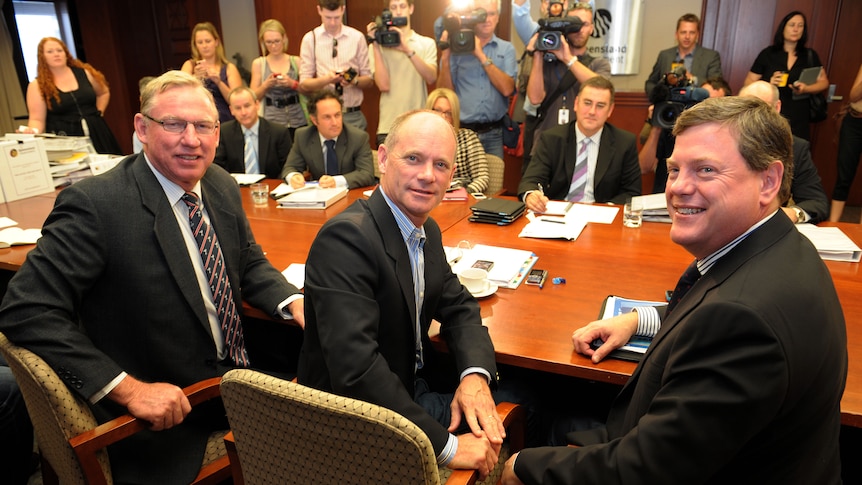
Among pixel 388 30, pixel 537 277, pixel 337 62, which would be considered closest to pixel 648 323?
pixel 537 277

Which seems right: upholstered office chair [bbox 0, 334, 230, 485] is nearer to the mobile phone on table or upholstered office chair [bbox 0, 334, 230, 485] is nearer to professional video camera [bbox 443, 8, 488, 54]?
the mobile phone on table

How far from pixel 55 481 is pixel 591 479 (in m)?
1.58

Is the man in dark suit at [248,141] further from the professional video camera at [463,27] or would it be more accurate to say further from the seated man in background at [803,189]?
the seated man in background at [803,189]

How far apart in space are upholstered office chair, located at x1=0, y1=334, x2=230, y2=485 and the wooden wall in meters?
4.85

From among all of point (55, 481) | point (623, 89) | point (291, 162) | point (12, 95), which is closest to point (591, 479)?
point (55, 481)

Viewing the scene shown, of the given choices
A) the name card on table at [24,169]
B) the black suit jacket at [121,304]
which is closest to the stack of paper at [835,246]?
the black suit jacket at [121,304]

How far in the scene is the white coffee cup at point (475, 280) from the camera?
1.97m

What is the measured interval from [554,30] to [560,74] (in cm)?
34

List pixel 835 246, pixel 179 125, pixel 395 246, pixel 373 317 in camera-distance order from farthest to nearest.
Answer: pixel 835 246, pixel 179 125, pixel 395 246, pixel 373 317

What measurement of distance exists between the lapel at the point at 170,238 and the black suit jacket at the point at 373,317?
391mm

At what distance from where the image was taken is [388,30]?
4.27m

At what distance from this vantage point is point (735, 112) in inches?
45.8

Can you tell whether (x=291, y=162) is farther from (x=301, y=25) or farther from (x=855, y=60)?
(x=855, y=60)

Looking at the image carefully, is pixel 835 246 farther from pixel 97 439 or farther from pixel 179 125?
pixel 97 439
